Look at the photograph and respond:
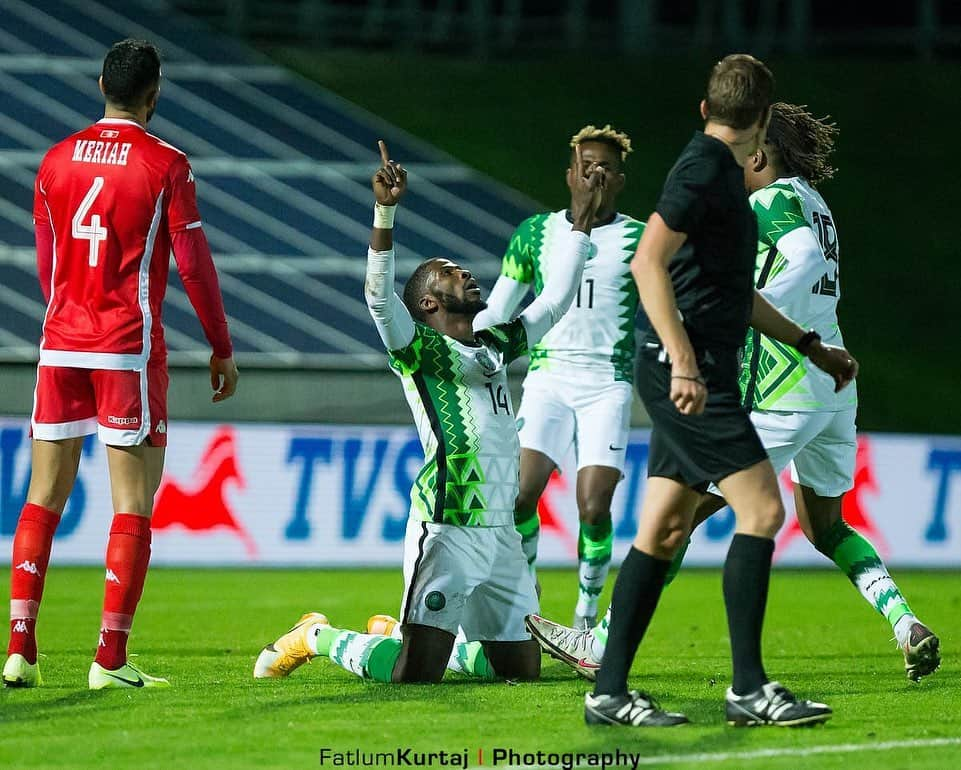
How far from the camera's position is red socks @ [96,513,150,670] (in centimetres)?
602

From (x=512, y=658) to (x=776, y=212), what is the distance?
77.1 inches

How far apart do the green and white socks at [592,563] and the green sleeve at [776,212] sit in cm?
164

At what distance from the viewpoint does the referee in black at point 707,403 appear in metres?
4.97

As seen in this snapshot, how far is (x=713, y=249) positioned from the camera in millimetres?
5109

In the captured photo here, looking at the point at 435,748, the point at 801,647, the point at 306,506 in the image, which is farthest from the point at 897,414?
the point at 435,748

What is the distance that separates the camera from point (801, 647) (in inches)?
327

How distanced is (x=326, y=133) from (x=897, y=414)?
768 centimetres

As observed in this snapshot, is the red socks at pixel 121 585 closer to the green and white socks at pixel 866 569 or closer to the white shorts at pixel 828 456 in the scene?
the white shorts at pixel 828 456

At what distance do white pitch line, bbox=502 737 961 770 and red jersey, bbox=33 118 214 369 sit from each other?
2.39 meters

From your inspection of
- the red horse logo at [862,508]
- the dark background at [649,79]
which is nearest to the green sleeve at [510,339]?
the red horse logo at [862,508]

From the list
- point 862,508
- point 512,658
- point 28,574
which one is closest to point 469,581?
point 512,658

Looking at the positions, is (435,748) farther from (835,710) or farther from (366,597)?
(366,597)

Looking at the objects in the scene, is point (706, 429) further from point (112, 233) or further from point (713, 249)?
point (112, 233)

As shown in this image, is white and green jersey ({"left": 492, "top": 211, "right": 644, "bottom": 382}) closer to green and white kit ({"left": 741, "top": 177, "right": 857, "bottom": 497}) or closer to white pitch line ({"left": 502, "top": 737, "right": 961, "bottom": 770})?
green and white kit ({"left": 741, "top": 177, "right": 857, "bottom": 497})
